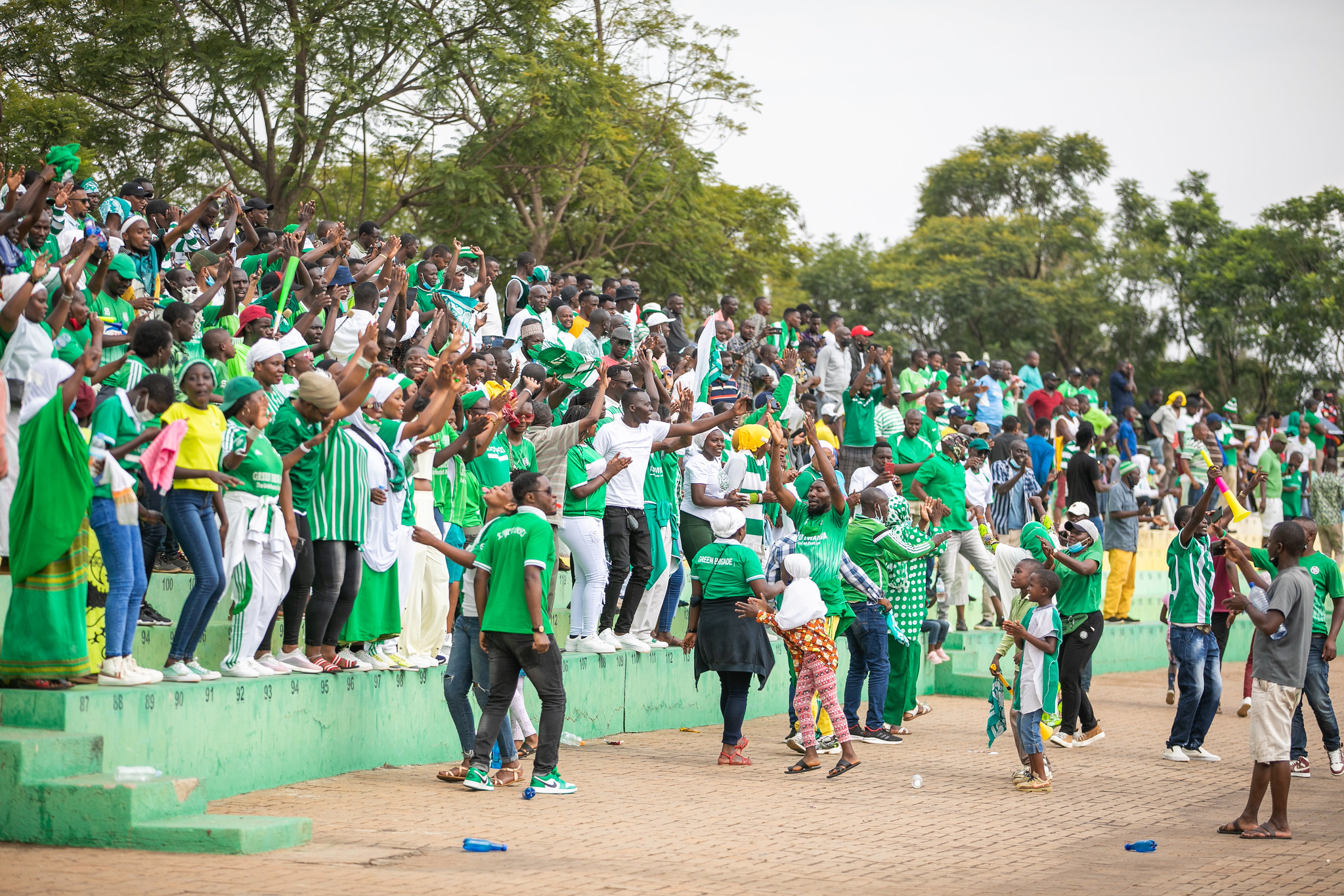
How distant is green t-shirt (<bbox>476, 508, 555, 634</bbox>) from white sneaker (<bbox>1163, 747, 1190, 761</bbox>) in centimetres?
645

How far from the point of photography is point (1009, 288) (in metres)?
44.2

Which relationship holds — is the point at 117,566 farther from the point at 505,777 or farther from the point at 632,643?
the point at 632,643

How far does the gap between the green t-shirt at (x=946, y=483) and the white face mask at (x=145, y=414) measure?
8555mm

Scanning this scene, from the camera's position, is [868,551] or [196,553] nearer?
[196,553]

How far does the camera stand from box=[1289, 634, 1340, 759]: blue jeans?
11406mm

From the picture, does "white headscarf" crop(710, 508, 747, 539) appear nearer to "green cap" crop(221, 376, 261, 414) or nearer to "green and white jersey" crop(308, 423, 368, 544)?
"green and white jersey" crop(308, 423, 368, 544)

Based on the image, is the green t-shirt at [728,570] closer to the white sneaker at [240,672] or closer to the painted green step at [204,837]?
the white sneaker at [240,672]

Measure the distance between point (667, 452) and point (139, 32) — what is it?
1303cm

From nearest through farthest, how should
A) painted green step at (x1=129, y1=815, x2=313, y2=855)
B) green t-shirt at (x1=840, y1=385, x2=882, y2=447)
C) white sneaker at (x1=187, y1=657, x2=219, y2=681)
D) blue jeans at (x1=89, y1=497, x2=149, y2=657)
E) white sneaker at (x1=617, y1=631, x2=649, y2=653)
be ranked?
1. painted green step at (x1=129, y1=815, x2=313, y2=855)
2. blue jeans at (x1=89, y1=497, x2=149, y2=657)
3. white sneaker at (x1=187, y1=657, x2=219, y2=681)
4. white sneaker at (x1=617, y1=631, x2=649, y2=653)
5. green t-shirt at (x1=840, y1=385, x2=882, y2=447)

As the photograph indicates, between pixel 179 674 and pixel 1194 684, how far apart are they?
847 centimetres

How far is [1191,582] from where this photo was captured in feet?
40.7

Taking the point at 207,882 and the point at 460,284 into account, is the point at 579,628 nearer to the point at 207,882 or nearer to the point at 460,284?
the point at 460,284

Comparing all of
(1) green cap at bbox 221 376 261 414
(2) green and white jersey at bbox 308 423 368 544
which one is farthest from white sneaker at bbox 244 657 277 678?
(1) green cap at bbox 221 376 261 414

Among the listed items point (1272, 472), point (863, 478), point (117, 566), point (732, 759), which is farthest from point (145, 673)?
point (1272, 472)
